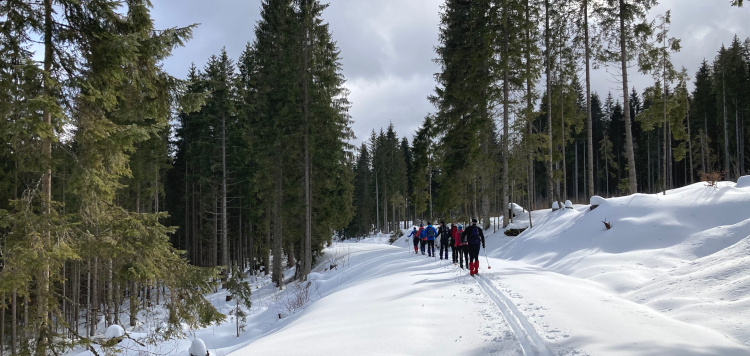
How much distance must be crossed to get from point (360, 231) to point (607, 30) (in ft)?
187

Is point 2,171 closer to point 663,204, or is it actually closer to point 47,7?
point 47,7

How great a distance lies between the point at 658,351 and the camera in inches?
201

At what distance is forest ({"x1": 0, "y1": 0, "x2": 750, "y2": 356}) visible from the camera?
660 cm

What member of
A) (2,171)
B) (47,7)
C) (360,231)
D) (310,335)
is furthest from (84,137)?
(360,231)

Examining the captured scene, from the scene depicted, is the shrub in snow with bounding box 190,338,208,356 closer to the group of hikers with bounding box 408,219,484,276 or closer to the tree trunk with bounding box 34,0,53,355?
the tree trunk with bounding box 34,0,53,355

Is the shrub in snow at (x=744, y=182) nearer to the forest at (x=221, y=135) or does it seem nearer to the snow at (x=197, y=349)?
the forest at (x=221, y=135)

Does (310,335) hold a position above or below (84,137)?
below

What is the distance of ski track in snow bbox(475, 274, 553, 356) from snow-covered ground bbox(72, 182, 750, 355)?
0.02 meters

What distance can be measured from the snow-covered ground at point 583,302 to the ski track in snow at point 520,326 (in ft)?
0.06

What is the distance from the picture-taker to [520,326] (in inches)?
257

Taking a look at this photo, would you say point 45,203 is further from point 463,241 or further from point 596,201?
point 596,201

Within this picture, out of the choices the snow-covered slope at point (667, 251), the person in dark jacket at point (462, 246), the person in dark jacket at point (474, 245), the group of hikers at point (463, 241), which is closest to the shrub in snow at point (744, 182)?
the snow-covered slope at point (667, 251)

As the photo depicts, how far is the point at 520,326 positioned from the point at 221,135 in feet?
76.8

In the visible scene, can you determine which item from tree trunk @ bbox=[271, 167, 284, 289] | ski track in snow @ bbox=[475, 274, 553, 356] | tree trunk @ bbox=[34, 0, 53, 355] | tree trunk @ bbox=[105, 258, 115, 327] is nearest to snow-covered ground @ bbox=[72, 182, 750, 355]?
ski track in snow @ bbox=[475, 274, 553, 356]
